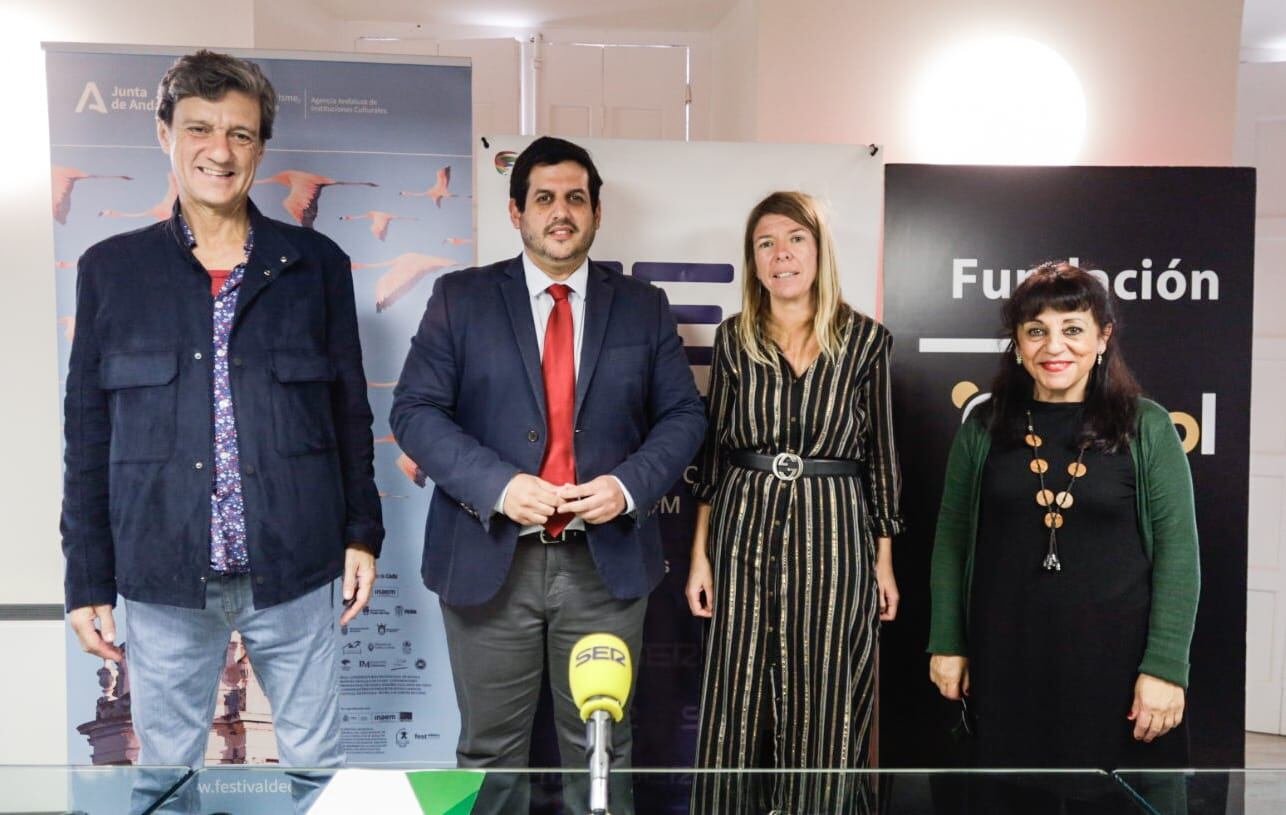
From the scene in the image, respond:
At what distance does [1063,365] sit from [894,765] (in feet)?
4.52

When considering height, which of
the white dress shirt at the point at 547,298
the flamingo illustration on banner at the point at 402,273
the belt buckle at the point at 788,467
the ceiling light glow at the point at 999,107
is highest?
the ceiling light glow at the point at 999,107

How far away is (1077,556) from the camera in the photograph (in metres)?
2.08

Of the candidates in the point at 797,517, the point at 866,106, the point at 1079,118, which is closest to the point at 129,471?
the point at 797,517

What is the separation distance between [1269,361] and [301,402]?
3.63 metres

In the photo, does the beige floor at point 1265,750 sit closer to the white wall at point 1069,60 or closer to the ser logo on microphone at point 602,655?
the white wall at point 1069,60

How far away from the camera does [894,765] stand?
292cm

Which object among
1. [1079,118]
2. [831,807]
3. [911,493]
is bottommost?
[831,807]

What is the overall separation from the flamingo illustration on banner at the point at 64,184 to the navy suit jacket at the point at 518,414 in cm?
102

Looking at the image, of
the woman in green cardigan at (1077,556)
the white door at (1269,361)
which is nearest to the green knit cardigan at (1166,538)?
the woman in green cardigan at (1077,556)

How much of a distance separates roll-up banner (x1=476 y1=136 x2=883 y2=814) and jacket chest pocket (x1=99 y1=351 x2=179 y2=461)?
0.99 metres

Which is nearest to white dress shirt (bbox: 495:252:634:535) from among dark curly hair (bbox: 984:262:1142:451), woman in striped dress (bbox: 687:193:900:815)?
woman in striped dress (bbox: 687:193:900:815)

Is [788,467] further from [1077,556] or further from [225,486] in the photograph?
[225,486]

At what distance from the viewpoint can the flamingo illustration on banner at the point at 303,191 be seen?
263 cm

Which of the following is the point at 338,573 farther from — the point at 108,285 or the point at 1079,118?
the point at 1079,118
